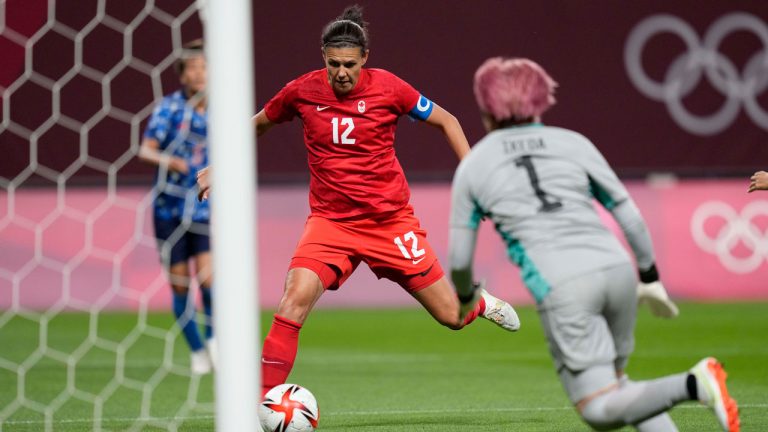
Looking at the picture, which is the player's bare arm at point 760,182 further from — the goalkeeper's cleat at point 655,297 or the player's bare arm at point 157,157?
the player's bare arm at point 157,157

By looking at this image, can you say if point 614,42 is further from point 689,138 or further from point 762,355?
point 762,355

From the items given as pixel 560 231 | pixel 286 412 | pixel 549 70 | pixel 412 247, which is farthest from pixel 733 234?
pixel 560 231

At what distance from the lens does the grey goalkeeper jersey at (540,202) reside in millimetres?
3803

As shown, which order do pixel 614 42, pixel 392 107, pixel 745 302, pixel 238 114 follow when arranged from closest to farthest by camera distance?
1. pixel 238 114
2. pixel 392 107
3. pixel 745 302
4. pixel 614 42

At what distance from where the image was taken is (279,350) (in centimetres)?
505

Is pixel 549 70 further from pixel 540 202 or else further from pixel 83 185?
pixel 540 202

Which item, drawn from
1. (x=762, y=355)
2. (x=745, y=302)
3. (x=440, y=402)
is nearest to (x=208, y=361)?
(x=440, y=402)

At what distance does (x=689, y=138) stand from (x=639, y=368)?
6680mm

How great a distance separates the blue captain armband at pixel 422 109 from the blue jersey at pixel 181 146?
229cm

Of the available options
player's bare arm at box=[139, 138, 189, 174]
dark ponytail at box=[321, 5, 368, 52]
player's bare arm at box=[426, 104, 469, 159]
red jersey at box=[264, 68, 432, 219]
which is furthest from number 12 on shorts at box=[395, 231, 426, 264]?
player's bare arm at box=[139, 138, 189, 174]

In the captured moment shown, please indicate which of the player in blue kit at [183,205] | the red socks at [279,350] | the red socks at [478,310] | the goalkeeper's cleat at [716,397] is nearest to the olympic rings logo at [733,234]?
the player in blue kit at [183,205]

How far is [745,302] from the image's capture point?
12977mm

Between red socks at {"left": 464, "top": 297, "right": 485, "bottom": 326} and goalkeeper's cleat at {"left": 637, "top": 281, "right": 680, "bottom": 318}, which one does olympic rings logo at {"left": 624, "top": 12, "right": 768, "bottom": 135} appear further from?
goalkeeper's cleat at {"left": 637, "top": 281, "right": 680, "bottom": 318}

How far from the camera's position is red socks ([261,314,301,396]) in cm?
505
